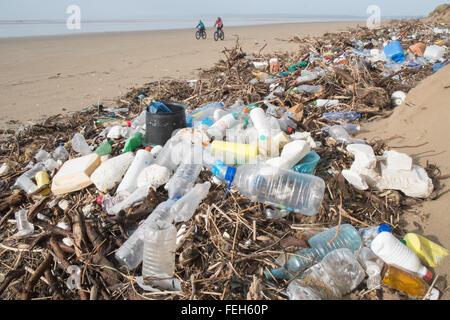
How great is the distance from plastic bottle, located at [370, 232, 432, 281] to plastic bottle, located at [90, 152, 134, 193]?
2.14m

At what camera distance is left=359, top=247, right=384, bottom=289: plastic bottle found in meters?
1.69

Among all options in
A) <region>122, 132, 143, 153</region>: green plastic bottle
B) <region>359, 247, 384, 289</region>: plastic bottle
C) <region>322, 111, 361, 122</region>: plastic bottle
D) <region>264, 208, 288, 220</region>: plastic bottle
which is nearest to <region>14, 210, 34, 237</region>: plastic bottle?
<region>122, 132, 143, 153</region>: green plastic bottle

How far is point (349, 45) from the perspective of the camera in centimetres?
616

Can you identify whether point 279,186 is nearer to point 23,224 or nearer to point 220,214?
point 220,214

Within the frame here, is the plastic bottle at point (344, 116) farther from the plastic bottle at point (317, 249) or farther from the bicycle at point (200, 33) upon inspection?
the bicycle at point (200, 33)

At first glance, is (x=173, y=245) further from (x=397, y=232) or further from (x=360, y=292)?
(x=397, y=232)

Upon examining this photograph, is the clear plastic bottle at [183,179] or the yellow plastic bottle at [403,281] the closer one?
the yellow plastic bottle at [403,281]

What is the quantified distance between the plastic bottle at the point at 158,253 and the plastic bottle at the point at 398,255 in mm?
1286

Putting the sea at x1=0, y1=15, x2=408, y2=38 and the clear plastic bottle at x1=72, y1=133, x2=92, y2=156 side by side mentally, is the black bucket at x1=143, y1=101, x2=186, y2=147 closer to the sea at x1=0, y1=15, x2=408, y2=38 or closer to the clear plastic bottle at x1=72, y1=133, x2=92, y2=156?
the clear plastic bottle at x1=72, y1=133, x2=92, y2=156

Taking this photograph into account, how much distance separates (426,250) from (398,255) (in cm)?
28

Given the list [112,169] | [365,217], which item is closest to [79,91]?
[112,169]

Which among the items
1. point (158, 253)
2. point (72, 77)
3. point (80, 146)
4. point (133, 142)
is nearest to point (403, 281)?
point (158, 253)

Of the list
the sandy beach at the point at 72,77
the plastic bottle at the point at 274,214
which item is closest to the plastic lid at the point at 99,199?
the plastic bottle at the point at 274,214

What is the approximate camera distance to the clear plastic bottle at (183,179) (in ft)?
7.91
